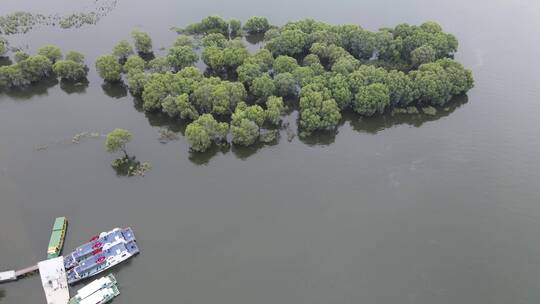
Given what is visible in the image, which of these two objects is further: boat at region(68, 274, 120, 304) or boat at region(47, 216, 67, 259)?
boat at region(47, 216, 67, 259)

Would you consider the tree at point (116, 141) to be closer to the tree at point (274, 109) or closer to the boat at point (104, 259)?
the boat at point (104, 259)

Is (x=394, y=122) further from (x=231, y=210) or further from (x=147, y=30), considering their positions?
(x=147, y=30)

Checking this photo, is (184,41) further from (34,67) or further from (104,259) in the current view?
(104,259)

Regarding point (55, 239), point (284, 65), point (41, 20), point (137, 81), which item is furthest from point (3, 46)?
point (284, 65)

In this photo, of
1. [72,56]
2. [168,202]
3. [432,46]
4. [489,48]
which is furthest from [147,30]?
[489,48]

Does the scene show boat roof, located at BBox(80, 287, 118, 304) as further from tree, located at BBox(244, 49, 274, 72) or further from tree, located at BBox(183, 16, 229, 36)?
tree, located at BBox(183, 16, 229, 36)

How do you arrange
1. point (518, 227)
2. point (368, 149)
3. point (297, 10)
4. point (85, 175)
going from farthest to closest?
point (297, 10) < point (368, 149) < point (85, 175) < point (518, 227)

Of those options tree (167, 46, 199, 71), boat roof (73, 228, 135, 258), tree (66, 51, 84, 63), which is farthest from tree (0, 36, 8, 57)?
boat roof (73, 228, 135, 258)
